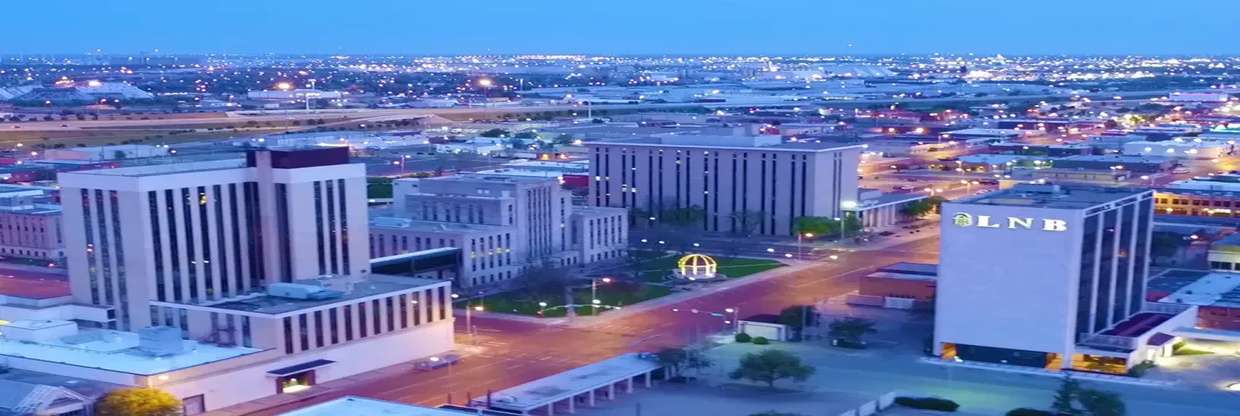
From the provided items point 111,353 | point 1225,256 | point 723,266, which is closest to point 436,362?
point 111,353

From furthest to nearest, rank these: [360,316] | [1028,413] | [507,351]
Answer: [507,351] → [360,316] → [1028,413]

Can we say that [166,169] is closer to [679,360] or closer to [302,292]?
[302,292]

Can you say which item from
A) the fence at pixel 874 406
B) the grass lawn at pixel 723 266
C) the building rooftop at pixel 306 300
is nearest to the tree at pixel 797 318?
the fence at pixel 874 406

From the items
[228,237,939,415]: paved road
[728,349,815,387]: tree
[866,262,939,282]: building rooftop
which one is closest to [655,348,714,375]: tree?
[728,349,815,387]: tree

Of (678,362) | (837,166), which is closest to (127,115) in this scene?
(837,166)

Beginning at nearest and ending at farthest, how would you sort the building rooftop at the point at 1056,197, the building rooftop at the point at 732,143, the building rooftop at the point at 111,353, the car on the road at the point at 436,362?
1. the building rooftop at the point at 111,353
2. the car on the road at the point at 436,362
3. the building rooftop at the point at 1056,197
4. the building rooftop at the point at 732,143

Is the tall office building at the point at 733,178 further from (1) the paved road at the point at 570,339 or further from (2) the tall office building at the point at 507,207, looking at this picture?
(2) the tall office building at the point at 507,207

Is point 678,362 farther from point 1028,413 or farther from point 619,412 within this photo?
point 1028,413
